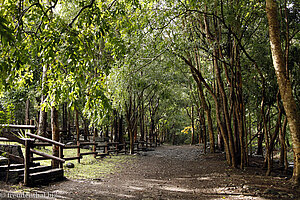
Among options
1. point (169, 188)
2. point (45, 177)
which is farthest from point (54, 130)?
Result: point (169, 188)

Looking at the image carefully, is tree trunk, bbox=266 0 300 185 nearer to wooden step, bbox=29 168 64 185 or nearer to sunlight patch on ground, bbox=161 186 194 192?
sunlight patch on ground, bbox=161 186 194 192

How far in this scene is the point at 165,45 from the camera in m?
Result: 7.54

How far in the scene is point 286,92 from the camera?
16.4 ft

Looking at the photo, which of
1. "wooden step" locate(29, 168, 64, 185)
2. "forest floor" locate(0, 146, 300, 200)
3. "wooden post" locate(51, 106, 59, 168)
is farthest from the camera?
"wooden post" locate(51, 106, 59, 168)

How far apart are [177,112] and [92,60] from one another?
972 inches

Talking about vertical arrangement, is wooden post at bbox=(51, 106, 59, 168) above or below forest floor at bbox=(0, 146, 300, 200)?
above

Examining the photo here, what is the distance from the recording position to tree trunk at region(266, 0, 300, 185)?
192 inches

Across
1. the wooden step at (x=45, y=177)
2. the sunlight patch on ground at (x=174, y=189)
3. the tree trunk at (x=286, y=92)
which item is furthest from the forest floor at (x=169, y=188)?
the tree trunk at (x=286, y=92)

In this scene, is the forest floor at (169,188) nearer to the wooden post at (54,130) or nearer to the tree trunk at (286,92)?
the tree trunk at (286,92)

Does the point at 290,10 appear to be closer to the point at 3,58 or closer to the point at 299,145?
the point at 299,145

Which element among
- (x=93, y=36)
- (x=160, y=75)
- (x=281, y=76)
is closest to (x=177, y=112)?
(x=160, y=75)

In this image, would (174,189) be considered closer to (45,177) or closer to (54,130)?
(45,177)

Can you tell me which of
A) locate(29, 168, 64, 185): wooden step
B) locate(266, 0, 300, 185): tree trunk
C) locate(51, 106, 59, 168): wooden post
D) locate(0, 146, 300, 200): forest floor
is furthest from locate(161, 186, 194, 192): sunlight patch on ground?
locate(51, 106, 59, 168): wooden post

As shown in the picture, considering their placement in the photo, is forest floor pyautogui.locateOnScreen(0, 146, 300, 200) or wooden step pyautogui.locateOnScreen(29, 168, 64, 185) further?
wooden step pyautogui.locateOnScreen(29, 168, 64, 185)
